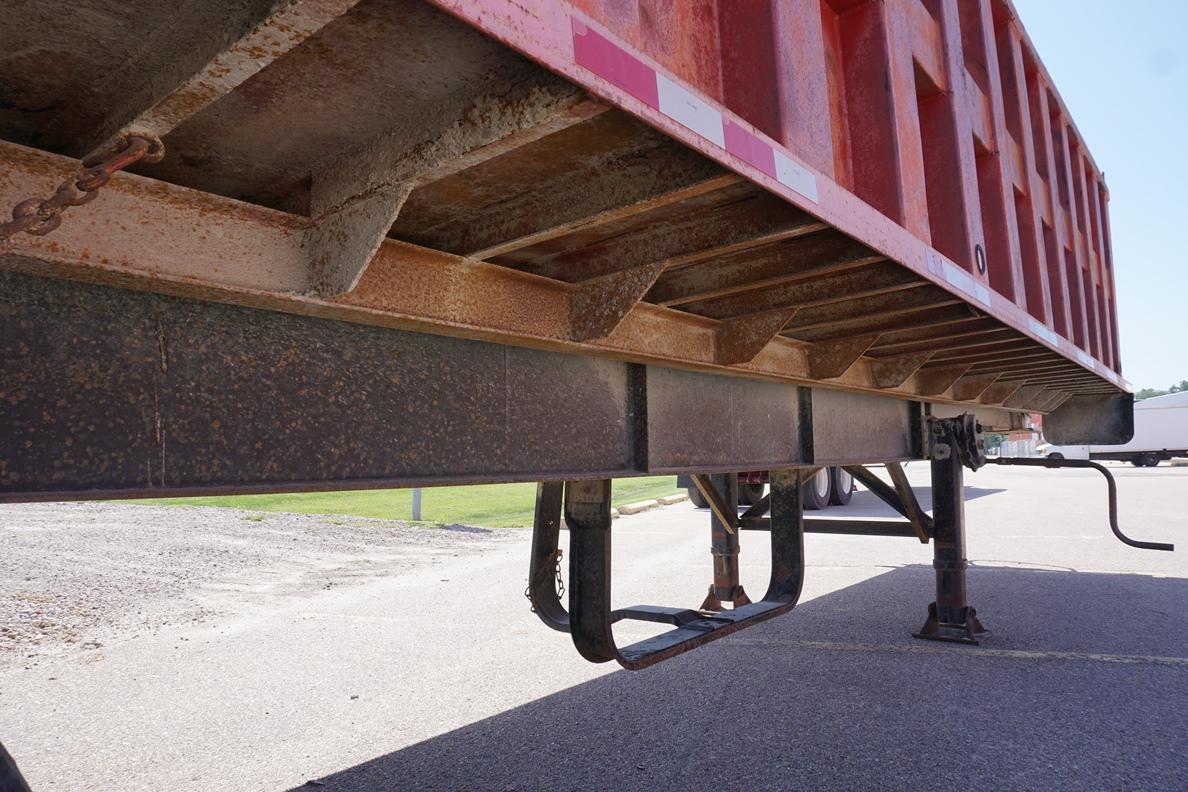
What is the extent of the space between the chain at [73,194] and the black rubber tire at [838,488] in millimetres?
14093

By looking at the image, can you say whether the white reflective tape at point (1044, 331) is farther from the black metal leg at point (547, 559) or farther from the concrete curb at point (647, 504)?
the concrete curb at point (647, 504)

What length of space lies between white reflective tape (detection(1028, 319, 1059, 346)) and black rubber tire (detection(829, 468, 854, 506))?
33.7 feet

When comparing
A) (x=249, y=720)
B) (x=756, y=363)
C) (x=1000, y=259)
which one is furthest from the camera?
(x=249, y=720)

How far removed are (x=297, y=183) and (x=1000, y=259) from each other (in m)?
3.16

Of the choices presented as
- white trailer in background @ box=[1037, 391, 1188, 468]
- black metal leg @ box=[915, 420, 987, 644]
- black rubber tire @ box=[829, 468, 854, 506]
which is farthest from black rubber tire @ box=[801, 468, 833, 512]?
white trailer in background @ box=[1037, 391, 1188, 468]

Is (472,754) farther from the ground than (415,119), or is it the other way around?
(415,119)

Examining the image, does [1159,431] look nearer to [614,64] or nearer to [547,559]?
[547,559]

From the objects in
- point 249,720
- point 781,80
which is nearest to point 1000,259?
point 781,80

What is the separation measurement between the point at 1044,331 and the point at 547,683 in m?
3.26

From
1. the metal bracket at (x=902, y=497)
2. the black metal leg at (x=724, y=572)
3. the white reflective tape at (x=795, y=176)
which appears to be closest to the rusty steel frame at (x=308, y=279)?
the white reflective tape at (x=795, y=176)

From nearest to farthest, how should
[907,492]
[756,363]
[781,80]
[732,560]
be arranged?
[781,80] → [756,363] → [907,492] → [732,560]

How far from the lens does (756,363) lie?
10.5 feet

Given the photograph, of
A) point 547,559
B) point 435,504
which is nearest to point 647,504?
point 435,504

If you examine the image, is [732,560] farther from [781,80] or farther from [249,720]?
[781,80]
